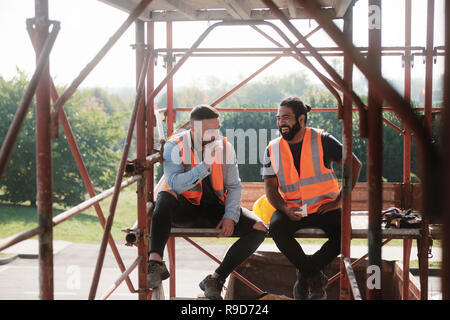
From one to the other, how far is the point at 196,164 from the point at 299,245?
1079mm

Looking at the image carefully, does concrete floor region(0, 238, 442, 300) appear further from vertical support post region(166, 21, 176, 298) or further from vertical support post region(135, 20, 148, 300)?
vertical support post region(135, 20, 148, 300)

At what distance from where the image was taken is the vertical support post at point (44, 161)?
7.90ft

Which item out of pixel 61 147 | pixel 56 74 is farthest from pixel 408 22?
pixel 56 74

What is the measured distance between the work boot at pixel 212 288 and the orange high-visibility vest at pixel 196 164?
666 mm

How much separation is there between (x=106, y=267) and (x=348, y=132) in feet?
38.6

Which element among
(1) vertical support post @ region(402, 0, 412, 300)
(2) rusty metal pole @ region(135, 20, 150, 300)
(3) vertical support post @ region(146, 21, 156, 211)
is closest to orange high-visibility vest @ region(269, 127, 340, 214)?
(3) vertical support post @ region(146, 21, 156, 211)

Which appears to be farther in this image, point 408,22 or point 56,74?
point 56,74

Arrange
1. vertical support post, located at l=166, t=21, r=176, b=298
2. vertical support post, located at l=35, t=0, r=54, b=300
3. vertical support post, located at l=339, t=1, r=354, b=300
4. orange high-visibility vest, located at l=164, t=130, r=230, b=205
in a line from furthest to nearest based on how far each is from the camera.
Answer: vertical support post, located at l=166, t=21, r=176, b=298 → orange high-visibility vest, located at l=164, t=130, r=230, b=205 → vertical support post, located at l=339, t=1, r=354, b=300 → vertical support post, located at l=35, t=0, r=54, b=300

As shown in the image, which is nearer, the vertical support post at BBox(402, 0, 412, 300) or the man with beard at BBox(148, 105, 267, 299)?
the man with beard at BBox(148, 105, 267, 299)

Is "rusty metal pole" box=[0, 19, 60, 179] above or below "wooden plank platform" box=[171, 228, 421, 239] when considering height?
above

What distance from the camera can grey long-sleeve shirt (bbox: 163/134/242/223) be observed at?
401cm

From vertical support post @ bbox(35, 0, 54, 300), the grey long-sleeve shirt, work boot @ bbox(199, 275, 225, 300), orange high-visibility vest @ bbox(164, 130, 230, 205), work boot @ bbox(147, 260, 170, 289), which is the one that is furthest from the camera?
orange high-visibility vest @ bbox(164, 130, 230, 205)

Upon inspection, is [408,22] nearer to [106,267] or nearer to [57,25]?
[57,25]
